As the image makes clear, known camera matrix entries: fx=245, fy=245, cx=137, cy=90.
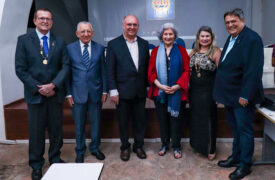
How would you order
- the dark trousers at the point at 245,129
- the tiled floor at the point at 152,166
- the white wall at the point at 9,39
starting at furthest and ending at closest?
1. the white wall at the point at 9,39
2. the tiled floor at the point at 152,166
3. the dark trousers at the point at 245,129

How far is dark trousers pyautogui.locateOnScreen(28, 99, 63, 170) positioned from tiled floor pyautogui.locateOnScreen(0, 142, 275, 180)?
226 mm

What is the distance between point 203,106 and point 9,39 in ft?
9.06

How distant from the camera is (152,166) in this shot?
2.57m

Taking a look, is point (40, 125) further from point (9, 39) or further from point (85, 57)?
point (9, 39)

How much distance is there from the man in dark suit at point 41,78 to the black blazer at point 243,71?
148 centimetres

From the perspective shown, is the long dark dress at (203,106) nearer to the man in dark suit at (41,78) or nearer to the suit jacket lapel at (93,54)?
Result: the suit jacket lapel at (93,54)

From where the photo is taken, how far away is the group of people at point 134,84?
2.20 metres

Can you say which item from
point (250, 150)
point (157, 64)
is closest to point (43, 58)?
point (157, 64)

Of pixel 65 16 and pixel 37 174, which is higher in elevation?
pixel 65 16

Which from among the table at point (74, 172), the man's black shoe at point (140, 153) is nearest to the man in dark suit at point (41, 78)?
the man's black shoe at point (140, 153)

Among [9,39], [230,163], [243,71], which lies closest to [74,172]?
[243,71]

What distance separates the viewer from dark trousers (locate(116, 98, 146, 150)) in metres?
2.64

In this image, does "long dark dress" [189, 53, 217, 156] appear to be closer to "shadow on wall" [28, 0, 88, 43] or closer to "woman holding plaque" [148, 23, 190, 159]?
"woman holding plaque" [148, 23, 190, 159]

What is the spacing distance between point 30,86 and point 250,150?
2.07 metres
